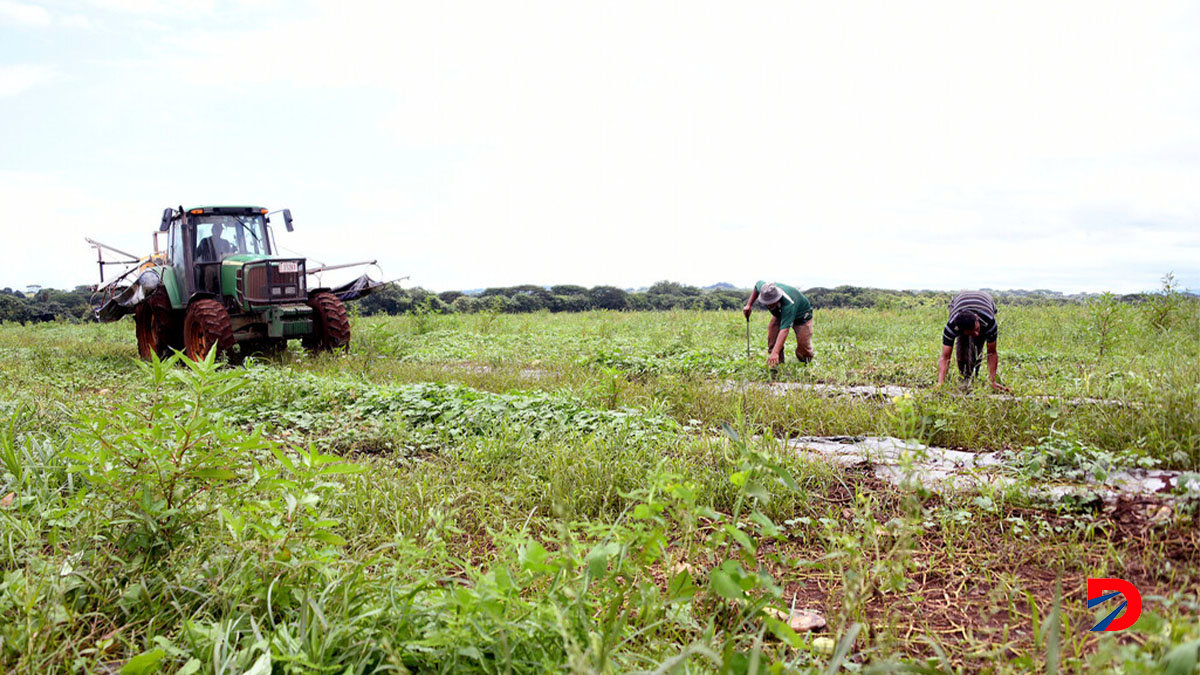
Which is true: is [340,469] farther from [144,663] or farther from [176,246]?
[176,246]

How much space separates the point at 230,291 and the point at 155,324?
1861 mm

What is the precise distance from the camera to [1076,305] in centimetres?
774

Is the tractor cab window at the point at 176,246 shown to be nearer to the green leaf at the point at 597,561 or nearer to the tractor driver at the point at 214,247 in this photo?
the tractor driver at the point at 214,247

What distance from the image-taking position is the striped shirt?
6.35 metres

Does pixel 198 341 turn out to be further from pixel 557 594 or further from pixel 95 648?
pixel 557 594

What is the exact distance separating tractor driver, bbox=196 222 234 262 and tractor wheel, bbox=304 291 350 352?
171 cm

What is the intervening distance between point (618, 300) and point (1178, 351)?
2523 cm

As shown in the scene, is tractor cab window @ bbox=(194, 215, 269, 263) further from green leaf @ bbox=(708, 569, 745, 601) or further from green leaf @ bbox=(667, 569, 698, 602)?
green leaf @ bbox=(708, 569, 745, 601)

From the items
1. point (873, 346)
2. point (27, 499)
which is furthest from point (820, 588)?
point (873, 346)

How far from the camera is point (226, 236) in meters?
10.9

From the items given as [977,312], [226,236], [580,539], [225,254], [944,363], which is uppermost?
[226,236]

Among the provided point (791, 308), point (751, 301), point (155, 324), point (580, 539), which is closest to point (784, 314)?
point (791, 308)

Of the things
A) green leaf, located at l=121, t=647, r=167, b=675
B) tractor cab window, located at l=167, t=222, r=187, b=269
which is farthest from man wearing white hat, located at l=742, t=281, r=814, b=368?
tractor cab window, located at l=167, t=222, r=187, b=269

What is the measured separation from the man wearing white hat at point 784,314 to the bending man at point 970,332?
2.03 meters
